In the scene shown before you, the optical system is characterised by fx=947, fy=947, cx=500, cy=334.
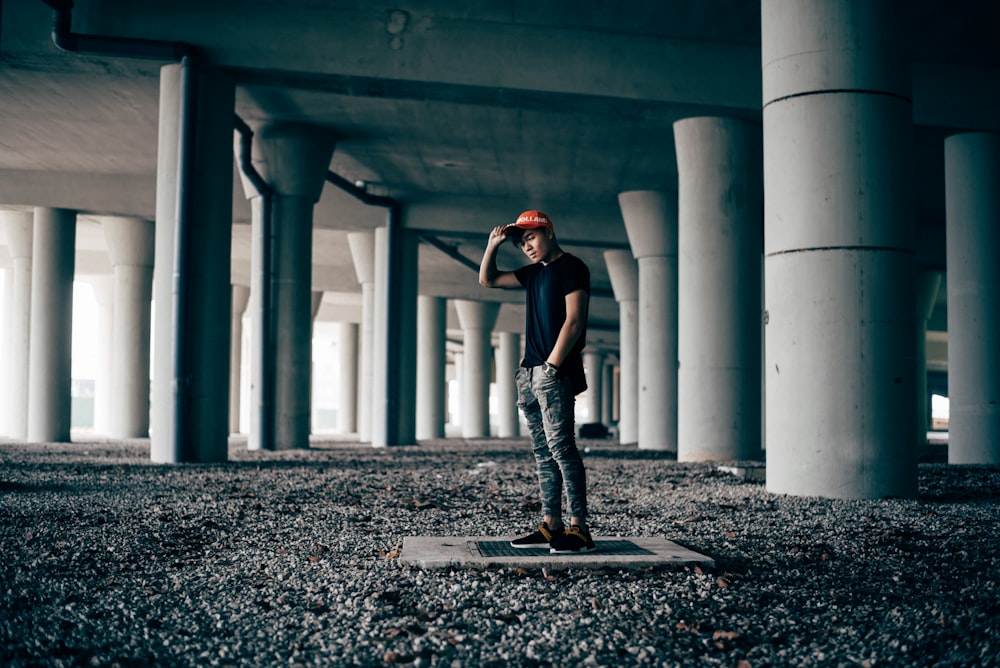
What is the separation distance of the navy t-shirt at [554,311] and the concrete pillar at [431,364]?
35.9m

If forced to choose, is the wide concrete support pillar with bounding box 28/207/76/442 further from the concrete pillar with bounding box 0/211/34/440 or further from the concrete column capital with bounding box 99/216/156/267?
the concrete column capital with bounding box 99/216/156/267

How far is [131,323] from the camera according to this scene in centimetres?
2906

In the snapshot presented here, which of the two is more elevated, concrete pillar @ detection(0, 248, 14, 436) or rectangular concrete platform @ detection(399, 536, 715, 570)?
concrete pillar @ detection(0, 248, 14, 436)

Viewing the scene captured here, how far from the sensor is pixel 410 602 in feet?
15.3

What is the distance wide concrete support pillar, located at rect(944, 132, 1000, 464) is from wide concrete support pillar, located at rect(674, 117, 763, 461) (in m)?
3.64

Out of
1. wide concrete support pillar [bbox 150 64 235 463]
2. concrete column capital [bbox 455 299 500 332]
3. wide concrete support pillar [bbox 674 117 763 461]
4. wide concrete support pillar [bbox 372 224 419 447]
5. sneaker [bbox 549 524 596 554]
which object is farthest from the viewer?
concrete column capital [bbox 455 299 500 332]

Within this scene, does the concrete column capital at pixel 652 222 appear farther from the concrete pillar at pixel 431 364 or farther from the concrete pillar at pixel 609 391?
the concrete pillar at pixel 609 391

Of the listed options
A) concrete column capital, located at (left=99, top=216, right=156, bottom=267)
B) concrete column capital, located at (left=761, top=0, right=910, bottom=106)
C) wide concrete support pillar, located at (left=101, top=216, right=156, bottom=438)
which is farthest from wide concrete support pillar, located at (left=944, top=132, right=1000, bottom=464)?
concrete column capital, located at (left=99, top=216, right=156, bottom=267)

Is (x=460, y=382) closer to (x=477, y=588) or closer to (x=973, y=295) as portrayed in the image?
(x=973, y=295)

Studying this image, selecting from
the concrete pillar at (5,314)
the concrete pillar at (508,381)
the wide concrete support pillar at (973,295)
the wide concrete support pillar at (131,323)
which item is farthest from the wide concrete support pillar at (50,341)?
the concrete pillar at (508,381)

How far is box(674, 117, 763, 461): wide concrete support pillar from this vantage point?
685 inches

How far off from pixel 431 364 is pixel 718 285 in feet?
82.4

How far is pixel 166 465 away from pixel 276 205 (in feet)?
29.4

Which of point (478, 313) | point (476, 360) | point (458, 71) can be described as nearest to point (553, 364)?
point (458, 71)
